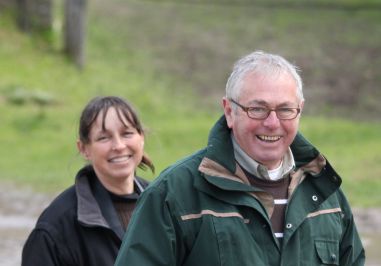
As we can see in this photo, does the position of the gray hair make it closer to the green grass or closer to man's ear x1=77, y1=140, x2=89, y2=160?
man's ear x1=77, y1=140, x2=89, y2=160

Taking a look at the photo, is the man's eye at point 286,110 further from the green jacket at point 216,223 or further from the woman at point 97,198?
the woman at point 97,198

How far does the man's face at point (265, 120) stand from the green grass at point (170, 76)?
9.32 metres

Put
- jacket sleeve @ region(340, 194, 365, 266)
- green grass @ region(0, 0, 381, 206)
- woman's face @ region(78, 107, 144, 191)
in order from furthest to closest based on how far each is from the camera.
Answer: green grass @ region(0, 0, 381, 206)
woman's face @ region(78, 107, 144, 191)
jacket sleeve @ region(340, 194, 365, 266)

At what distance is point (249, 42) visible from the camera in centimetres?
2439

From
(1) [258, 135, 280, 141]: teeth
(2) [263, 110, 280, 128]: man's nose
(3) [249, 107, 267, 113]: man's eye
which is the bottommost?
(1) [258, 135, 280, 141]: teeth

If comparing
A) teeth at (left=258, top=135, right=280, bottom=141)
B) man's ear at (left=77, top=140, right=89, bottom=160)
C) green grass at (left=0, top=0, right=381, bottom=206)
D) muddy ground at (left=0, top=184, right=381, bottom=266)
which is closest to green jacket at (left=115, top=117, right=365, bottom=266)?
Result: teeth at (left=258, top=135, right=280, bottom=141)

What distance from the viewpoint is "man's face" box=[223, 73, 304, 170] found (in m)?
3.59

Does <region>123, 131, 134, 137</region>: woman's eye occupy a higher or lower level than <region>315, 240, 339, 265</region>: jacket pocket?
higher

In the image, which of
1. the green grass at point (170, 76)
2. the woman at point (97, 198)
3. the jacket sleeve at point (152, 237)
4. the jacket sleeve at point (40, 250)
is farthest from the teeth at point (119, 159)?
the green grass at point (170, 76)

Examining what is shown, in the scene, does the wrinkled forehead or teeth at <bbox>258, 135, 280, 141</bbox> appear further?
the wrinkled forehead

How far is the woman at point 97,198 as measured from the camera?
185 inches

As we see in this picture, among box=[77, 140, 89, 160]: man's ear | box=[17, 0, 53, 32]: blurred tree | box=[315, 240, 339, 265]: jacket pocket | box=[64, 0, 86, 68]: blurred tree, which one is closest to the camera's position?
box=[315, 240, 339, 265]: jacket pocket

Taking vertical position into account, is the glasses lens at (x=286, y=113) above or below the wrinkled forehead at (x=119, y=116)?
above

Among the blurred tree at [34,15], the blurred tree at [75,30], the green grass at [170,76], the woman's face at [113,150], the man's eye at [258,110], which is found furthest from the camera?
the blurred tree at [34,15]
